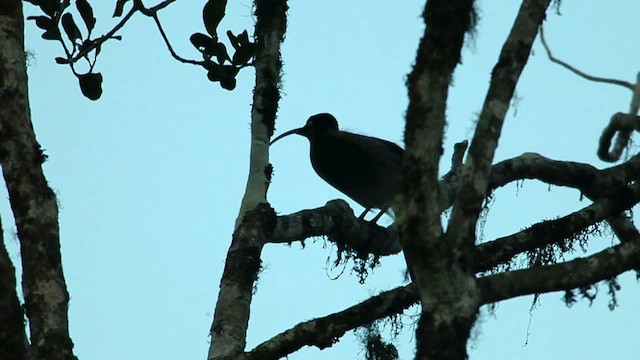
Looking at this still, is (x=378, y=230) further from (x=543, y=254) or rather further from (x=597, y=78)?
(x=597, y=78)

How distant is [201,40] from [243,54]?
257 mm

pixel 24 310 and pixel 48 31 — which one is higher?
pixel 48 31

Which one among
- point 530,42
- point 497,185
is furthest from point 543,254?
point 530,42

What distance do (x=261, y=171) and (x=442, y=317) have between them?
2818 millimetres

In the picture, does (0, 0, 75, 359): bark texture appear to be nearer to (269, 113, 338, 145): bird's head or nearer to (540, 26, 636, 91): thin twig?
(540, 26, 636, 91): thin twig

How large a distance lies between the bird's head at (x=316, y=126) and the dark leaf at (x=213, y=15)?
14.0 ft

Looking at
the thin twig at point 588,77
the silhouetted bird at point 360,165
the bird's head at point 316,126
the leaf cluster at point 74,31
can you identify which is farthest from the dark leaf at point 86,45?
the bird's head at point 316,126

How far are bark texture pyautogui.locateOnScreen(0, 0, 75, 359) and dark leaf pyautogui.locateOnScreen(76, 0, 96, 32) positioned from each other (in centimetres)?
120

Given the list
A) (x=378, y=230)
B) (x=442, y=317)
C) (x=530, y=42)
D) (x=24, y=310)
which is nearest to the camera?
(x=442, y=317)

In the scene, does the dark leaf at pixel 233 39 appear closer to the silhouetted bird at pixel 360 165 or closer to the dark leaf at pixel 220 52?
the dark leaf at pixel 220 52

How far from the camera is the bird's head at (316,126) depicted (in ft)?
34.9

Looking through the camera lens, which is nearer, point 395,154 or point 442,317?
point 442,317

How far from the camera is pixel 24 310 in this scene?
424cm

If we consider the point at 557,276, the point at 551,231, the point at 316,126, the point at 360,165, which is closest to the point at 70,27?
the point at 551,231
